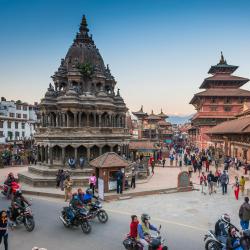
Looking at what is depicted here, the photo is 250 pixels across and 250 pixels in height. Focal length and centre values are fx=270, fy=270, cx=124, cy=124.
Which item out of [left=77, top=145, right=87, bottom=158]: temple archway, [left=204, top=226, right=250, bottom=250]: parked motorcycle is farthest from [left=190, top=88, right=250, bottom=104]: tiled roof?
[left=204, top=226, right=250, bottom=250]: parked motorcycle

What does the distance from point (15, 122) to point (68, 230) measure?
56.9 m

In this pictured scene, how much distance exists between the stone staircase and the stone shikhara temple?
3.95 feet

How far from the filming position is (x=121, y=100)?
3062 cm

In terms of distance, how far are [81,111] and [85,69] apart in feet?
15.8

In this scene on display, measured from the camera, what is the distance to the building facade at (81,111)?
25.6 meters

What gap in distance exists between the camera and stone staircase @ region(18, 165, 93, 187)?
74.0 ft

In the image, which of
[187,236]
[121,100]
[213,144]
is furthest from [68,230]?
[213,144]

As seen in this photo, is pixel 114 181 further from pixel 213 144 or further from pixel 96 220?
pixel 213 144

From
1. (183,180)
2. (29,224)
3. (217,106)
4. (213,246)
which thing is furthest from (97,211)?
(217,106)

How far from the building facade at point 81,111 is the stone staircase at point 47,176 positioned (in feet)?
4.39

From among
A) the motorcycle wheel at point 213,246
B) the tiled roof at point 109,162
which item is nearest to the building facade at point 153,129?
the tiled roof at point 109,162

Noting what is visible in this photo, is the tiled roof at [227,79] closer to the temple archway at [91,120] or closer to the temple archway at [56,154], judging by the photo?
the temple archway at [91,120]

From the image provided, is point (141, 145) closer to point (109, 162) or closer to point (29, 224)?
point (109, 162)

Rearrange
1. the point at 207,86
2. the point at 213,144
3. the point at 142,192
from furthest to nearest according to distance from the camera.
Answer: the point at 207,86 → the point at 213,144 → the point at 142,192
